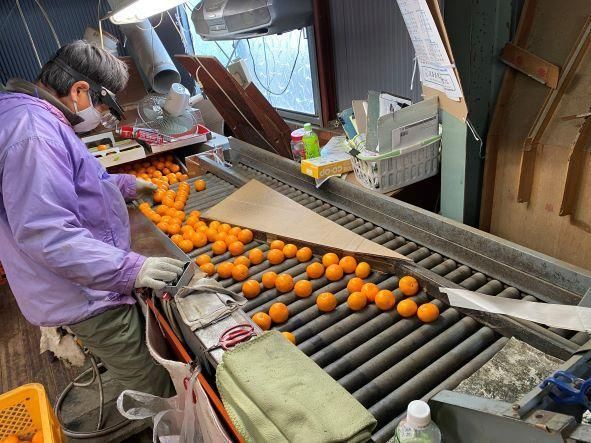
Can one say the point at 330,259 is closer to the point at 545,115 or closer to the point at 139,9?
the point at 545,115

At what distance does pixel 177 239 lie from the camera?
2.76 metres

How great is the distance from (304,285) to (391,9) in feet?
8.98

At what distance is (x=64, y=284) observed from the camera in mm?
2123

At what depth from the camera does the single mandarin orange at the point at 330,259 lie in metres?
2.20

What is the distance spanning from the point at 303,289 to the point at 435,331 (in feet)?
2.04

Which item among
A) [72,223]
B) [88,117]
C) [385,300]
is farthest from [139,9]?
[385,300]

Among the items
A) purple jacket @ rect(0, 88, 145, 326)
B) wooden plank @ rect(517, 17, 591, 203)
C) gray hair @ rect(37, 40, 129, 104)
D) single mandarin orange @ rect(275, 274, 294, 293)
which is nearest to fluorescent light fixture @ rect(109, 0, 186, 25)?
gray hair @ rect(37, 40, 129, 104)

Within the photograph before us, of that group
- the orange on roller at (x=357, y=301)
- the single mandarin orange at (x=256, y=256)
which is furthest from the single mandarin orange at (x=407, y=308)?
the single mandarin orange at (x=256, y=256)

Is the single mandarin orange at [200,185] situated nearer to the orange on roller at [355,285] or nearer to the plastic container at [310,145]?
the plastic container at [310,145]

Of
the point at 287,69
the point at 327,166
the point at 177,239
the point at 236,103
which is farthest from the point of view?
the point at 287,69

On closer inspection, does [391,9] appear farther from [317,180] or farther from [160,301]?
[160,301]

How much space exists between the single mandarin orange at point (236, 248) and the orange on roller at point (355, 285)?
2.51ft

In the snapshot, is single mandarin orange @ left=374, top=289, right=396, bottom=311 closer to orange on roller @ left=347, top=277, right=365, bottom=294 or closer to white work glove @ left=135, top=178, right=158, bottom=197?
orange on roller @ left=347, top=277, right=365, bottom=294

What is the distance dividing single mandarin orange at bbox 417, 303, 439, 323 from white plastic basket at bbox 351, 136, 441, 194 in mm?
1075
